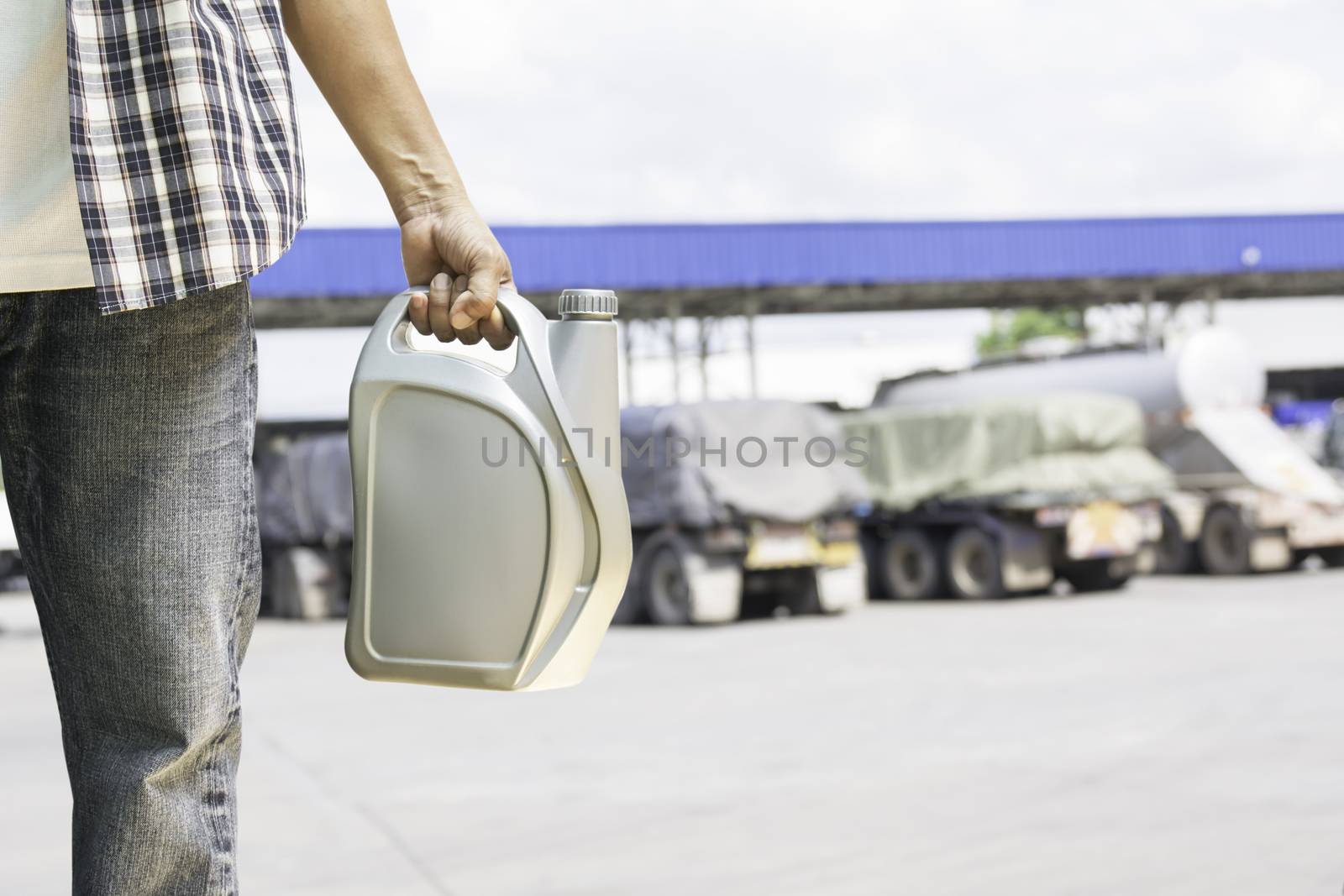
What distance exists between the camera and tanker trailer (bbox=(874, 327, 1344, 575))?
52.0 ft

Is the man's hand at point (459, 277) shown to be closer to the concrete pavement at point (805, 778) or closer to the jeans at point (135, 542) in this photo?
the jeans at point (135, 542)

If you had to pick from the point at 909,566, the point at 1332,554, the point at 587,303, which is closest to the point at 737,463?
the point at 909,566

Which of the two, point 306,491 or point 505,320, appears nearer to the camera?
point 505,320

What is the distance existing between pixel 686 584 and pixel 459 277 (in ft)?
37.3

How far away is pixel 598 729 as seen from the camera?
650cm

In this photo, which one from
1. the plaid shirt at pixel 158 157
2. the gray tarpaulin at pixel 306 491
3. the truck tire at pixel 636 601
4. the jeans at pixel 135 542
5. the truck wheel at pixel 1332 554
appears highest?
the plaid shirt at pixel 158 157

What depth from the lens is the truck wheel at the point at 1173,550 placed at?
54.4ft

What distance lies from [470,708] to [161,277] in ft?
19.5

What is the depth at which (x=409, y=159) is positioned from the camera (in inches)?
65.6

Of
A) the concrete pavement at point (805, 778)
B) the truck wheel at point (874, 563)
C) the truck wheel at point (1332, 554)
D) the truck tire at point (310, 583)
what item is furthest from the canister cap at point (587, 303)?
the truck wheel at point (1332, 554)

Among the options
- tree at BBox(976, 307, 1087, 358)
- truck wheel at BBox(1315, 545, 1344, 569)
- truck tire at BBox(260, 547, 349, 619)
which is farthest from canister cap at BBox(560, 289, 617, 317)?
tree at BBox(976, 307, 1087, 358)

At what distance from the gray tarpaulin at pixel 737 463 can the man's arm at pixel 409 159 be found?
11058 millimetres

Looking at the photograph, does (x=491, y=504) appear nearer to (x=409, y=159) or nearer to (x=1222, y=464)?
(x=409, y=159)

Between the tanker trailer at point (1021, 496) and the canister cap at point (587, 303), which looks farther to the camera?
the tanker trailer at point (1021, 496)
